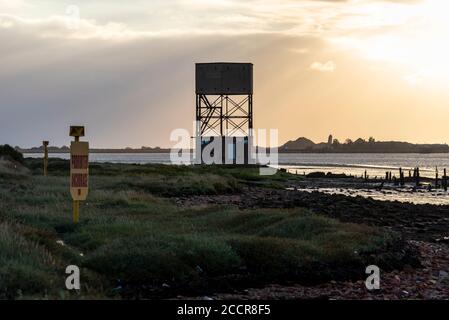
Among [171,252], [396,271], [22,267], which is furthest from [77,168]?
[396,271]

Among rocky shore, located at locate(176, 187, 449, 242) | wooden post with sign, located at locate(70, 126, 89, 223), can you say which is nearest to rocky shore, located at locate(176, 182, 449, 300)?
rocky shore, located at locate(176, 187, 449, 242)

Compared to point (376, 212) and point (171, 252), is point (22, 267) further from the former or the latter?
point (376, 212)

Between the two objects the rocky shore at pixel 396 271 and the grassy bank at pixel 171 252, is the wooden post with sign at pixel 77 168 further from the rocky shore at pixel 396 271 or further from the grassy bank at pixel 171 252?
the rocky shore at pixel 396 271

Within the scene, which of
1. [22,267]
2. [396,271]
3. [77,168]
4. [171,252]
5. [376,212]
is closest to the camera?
[22,267]

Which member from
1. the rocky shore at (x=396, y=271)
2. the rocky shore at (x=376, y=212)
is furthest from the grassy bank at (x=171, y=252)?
the rocky shore at (x=376, y=212)

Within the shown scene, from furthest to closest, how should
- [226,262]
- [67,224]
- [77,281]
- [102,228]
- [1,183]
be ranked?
[1,183], [67,224], [102,228], [226,262], [77,281]

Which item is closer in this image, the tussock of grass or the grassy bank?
the tussock of grass

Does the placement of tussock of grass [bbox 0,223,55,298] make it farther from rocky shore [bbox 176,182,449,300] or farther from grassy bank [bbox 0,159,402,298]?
rocky shore [bbox 176,182,449,300]

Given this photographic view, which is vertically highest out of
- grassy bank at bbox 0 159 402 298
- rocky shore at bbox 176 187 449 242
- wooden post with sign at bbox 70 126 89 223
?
wooden post with sign at bbox 70 126 89 223

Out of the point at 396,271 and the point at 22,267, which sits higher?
the point at 22,267
